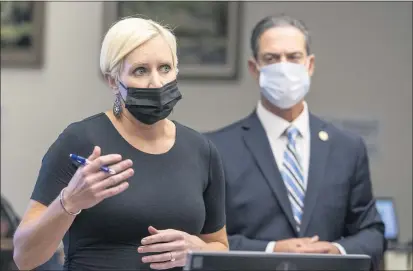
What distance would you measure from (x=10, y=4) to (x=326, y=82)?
1740 mm

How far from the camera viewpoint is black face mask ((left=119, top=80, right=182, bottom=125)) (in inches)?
63.1

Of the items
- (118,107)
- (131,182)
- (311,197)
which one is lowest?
(311,197)

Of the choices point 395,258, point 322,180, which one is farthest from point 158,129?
point 395,258

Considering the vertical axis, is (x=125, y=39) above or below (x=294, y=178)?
above

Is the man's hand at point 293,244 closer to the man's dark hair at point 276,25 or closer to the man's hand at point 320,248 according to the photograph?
the man's hand at point 320,248

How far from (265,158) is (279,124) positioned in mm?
119

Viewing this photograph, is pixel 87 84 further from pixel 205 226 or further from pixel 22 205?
pixel 205 226

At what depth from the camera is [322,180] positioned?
92.0 inches

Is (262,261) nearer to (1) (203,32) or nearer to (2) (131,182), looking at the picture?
(2) (131,182)

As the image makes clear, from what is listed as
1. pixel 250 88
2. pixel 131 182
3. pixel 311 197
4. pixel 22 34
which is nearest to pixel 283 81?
pixel 311 197

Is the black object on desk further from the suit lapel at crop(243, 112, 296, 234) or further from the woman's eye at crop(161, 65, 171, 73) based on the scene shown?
the suit lapel at crop(243, 112, 296, 234)

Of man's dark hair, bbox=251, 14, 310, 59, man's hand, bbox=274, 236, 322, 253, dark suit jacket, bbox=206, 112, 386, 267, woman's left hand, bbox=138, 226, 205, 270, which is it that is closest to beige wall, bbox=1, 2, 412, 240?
man's dark hair, bbox=251, 14, 310, 59

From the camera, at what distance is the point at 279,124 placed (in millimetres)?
2420

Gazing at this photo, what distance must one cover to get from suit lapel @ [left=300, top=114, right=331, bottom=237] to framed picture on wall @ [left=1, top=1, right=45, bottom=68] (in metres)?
2.11
